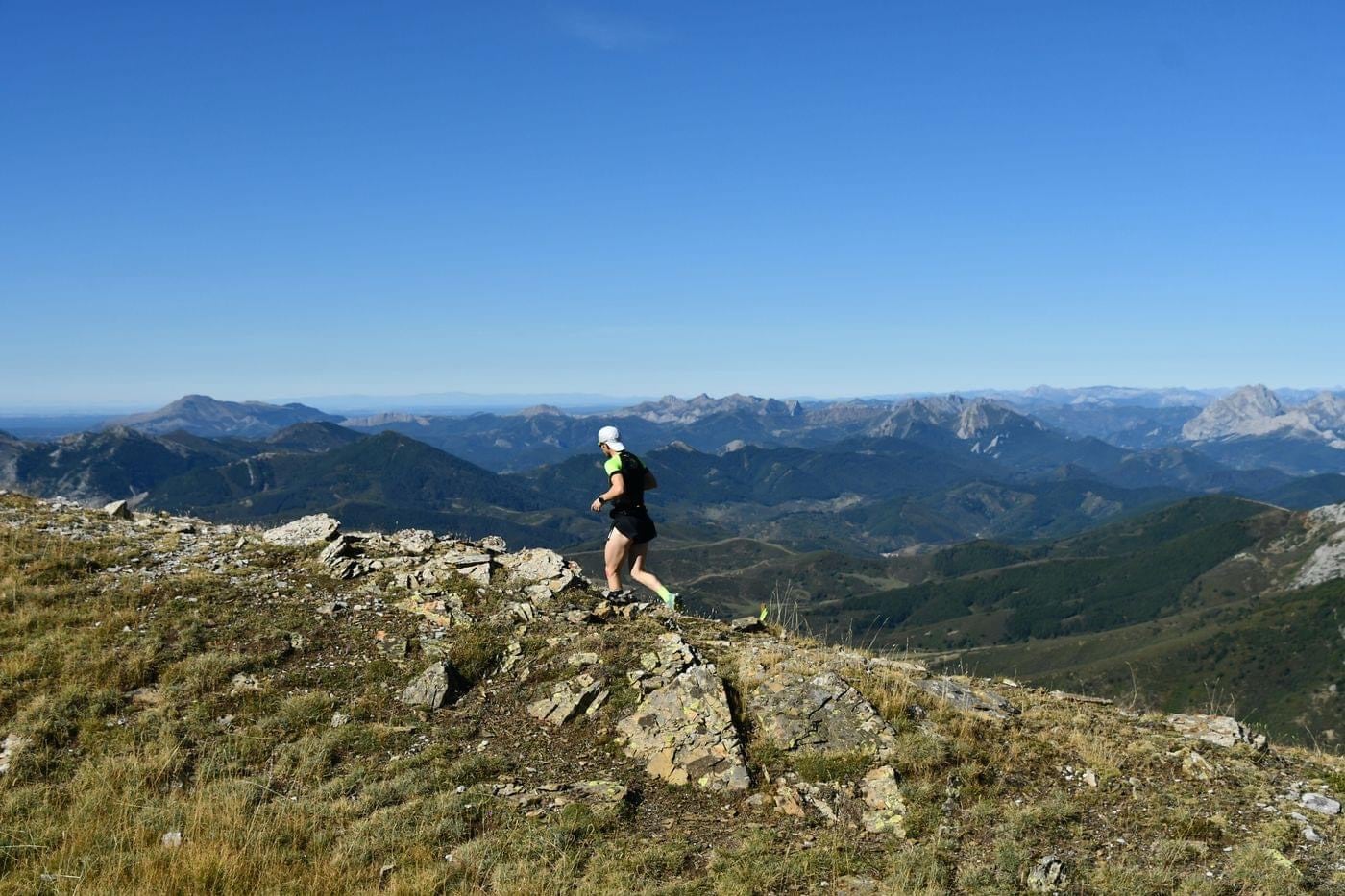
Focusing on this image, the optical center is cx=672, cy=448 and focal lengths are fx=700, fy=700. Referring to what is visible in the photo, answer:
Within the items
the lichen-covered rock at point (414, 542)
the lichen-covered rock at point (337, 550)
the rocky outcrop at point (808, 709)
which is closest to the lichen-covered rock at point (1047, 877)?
the rocky outcrop at point (808, 709)

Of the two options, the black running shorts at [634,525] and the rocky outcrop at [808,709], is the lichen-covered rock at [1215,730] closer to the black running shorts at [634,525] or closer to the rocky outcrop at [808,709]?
the rocky outcrop at [808,709]

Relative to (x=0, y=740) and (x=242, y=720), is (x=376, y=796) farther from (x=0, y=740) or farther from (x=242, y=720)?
(x=0, y=740)

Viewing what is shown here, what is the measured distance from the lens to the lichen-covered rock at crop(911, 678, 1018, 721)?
12.0 metres

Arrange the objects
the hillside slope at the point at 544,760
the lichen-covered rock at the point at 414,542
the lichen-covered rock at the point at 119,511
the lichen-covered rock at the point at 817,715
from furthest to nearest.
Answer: the lichen-covered rock at the point at 119,511
the lichen-covered rock at the point at 414,542
the lichen-covered rock at the point at 817,715
the hillside slope at the point at 544,760

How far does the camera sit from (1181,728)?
13.2 metres

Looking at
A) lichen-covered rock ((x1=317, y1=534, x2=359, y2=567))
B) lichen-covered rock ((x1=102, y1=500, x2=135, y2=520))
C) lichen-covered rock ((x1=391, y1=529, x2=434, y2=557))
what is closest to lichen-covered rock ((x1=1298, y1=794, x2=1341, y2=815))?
lichen-covered rock ((x1=391, y1=529, x2=434, y2=557))

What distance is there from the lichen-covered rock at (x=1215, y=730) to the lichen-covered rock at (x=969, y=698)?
10.2 ft

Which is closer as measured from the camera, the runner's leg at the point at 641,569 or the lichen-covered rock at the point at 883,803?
the lichen-covered rock at the point at 883,803

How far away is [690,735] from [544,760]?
222 cm

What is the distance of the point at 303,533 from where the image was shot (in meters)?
18.3

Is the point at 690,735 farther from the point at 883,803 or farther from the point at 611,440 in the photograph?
the point at 611,440

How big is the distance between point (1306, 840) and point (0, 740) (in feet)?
58.3

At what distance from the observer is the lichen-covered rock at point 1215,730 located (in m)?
12.2

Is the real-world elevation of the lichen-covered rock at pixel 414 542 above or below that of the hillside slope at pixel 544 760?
above
